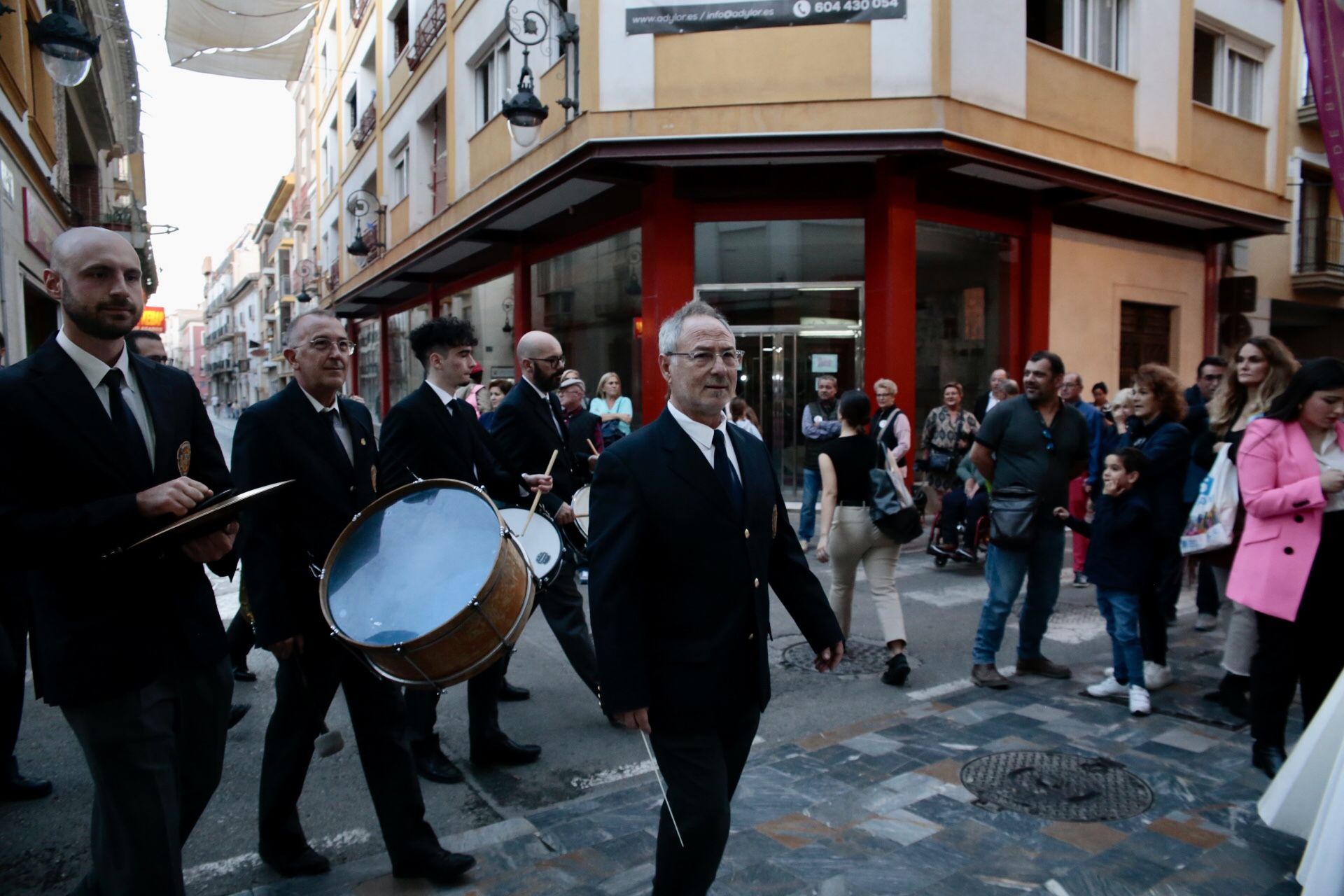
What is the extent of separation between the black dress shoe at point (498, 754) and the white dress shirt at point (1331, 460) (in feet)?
12.6

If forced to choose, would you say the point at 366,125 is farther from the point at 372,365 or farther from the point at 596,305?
the point at 596,305

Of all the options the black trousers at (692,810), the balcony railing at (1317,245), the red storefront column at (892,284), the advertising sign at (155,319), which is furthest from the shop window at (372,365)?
the black trousers at (692,810)

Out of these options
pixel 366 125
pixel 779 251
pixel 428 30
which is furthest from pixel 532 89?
pixel 366 125

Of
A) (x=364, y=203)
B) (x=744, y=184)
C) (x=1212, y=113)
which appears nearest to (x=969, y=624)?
(x=744, y=184)

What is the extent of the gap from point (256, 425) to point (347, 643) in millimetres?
889

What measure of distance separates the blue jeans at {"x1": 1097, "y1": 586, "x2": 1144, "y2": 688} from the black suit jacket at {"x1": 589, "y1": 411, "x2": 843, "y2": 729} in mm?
3261

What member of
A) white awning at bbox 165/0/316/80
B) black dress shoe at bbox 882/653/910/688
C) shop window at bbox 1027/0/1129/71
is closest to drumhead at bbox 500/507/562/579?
black dress shoe at bbox 882/653/910/688

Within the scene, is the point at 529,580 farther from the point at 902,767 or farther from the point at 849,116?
the point at 849,116

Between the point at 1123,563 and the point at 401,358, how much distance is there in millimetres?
23437

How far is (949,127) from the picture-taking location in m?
10.8

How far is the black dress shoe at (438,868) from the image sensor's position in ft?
10.6

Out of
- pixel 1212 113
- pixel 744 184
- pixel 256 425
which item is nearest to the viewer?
pixel 256 425

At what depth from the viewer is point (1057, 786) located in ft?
13.3

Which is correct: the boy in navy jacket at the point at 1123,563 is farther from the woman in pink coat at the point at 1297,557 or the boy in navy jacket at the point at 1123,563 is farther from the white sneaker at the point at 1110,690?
the woman in pink coat at the point at 1297,557
